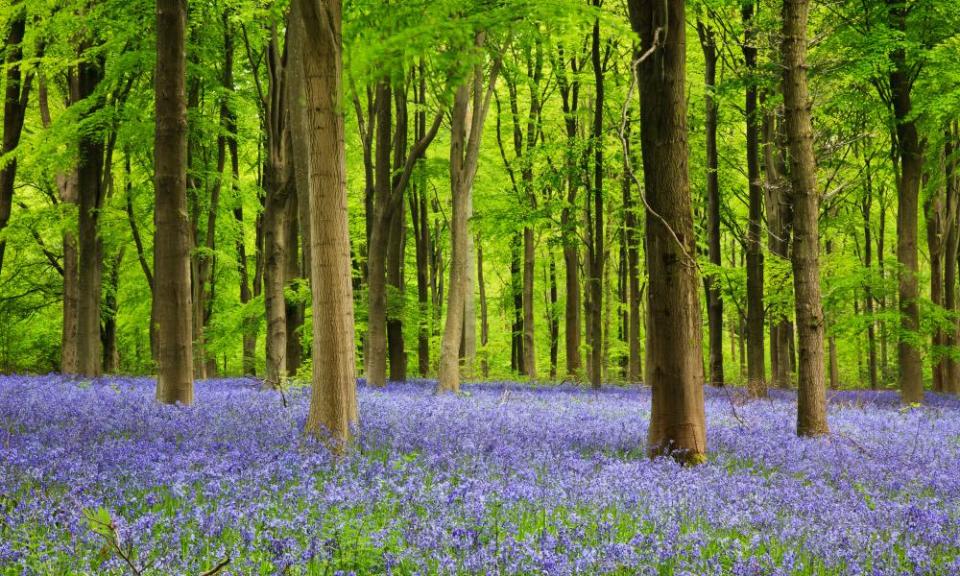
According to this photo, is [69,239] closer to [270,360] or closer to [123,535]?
[270,360]

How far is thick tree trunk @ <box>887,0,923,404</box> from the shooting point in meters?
16.8

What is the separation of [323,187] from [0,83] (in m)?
19.0

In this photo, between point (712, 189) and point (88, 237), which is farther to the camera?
point (712, 189)

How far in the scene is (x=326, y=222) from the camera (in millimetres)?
7742

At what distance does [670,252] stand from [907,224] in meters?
11.9

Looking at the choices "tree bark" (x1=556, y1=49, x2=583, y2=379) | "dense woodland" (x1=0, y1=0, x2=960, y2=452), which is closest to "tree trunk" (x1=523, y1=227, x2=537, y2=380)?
"dense woodland" (x1=0, y1=0, x2=960, y2=452)

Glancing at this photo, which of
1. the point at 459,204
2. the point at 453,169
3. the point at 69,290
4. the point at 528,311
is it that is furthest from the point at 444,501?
the point at 528,311

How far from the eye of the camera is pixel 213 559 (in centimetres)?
395

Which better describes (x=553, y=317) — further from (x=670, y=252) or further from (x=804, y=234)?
(x=670, y=252)

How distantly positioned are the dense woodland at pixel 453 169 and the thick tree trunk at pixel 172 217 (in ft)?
0.12

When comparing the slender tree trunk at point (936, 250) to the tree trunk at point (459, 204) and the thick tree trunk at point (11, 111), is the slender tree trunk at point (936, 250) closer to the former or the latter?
the tree trunk at point (459, 204)

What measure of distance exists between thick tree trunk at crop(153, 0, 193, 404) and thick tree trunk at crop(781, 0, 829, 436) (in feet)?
27.4

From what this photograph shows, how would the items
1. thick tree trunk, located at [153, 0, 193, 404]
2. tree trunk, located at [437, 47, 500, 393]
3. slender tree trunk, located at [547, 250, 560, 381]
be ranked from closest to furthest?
1. thick tree trunk, located at [153, 0, 193, 404]
2. tree trunk, located at [437, 47, 500, 393]
3. slender tree trunk, located at [547, 250, 560, 381]

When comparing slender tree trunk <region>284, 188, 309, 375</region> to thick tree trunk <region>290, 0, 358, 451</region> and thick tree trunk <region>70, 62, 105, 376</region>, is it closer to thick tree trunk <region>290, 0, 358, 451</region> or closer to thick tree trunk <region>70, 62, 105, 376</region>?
thick tree trunk <region>70, 62, 105, 376</region>
